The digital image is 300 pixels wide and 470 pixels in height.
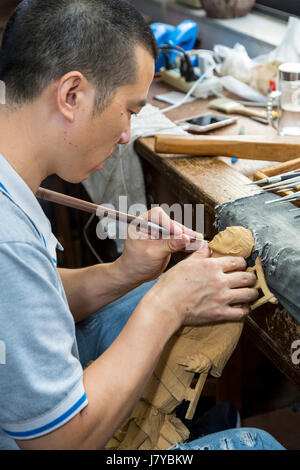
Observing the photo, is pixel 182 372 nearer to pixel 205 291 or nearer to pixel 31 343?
pixel 205 291

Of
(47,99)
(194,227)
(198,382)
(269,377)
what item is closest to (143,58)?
(47,99)

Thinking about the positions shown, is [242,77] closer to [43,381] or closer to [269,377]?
[269,377]

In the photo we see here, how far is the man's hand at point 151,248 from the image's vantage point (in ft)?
3.87

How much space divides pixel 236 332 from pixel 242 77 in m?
1.34

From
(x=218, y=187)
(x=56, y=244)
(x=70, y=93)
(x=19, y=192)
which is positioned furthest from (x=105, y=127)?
(x=218, y=187)

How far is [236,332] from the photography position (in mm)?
1106

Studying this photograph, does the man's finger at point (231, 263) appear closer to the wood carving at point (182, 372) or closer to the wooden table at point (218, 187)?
the wood carving at point (182, 372)

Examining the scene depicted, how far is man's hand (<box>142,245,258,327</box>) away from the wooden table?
0.40 ft

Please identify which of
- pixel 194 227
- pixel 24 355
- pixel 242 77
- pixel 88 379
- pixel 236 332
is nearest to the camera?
pixel 24 355

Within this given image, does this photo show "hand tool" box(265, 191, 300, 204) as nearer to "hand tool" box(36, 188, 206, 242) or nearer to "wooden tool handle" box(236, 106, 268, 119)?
"hand tool" box(36, 188, 206, 242)

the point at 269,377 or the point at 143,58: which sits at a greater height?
the point at 143,58

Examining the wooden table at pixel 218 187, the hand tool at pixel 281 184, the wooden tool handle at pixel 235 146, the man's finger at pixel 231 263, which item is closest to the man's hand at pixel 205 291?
the man's finger at pixel 231 263

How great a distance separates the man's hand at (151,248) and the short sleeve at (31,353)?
392 millimetres

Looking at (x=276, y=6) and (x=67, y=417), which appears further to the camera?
(x=276, y=6)
